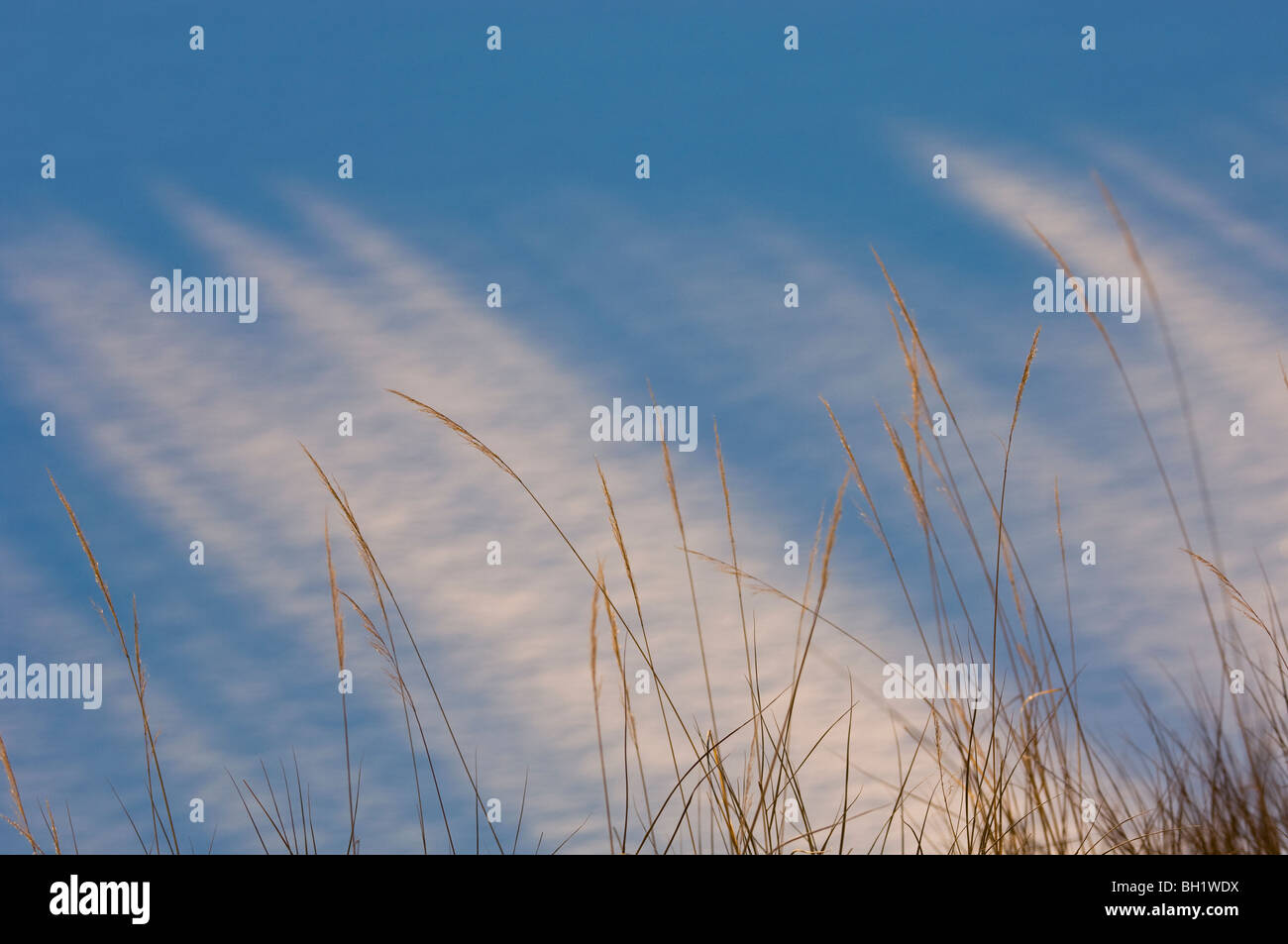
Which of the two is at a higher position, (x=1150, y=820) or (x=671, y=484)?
(x=671, y=484)
